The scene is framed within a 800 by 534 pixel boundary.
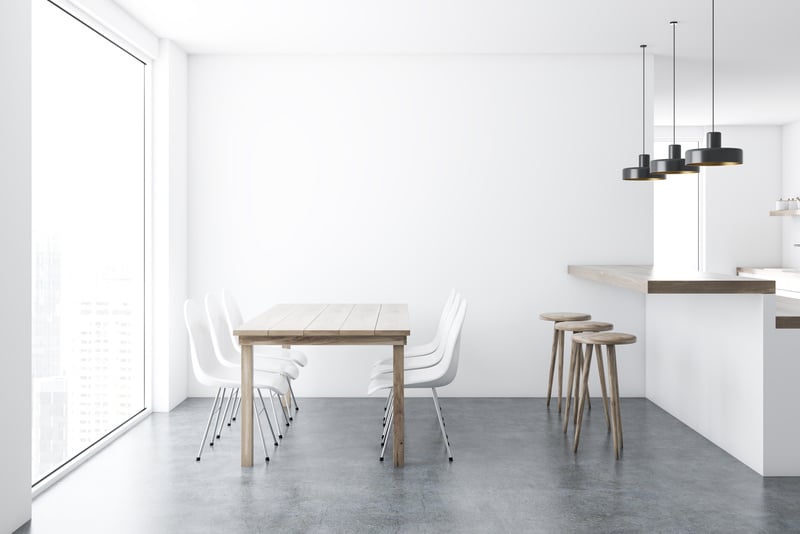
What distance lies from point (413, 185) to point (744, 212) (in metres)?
A: 5.00

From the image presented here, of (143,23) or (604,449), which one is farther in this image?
(143,23)

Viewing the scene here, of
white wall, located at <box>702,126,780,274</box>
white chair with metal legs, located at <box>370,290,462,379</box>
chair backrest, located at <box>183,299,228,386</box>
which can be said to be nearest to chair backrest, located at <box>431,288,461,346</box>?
white chair with metal legs, located at <box>370,290,462,379</box>

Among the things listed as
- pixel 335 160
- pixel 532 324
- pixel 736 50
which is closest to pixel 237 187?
pixel 335 160

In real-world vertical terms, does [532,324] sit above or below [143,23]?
below

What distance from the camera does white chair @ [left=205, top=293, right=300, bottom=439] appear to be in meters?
4.05

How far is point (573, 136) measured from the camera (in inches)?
214

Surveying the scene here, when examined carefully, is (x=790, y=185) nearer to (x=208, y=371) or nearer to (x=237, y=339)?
(x=237, y=339)

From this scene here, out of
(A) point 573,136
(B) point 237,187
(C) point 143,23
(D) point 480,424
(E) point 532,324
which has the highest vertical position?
(C) point 143,23

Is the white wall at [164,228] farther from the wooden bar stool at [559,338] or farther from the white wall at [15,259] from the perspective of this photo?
the wooden bar stool at [559,338]

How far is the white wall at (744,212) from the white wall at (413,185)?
3374 mm

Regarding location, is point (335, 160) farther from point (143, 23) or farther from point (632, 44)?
point (632, 44)

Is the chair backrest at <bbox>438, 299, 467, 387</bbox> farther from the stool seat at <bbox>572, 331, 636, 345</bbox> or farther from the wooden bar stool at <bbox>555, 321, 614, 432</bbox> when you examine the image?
the wooden bar stool at <bbox>555, 321, 614, 432</bbox>

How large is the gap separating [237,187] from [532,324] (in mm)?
2666

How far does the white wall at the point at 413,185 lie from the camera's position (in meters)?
5.43
